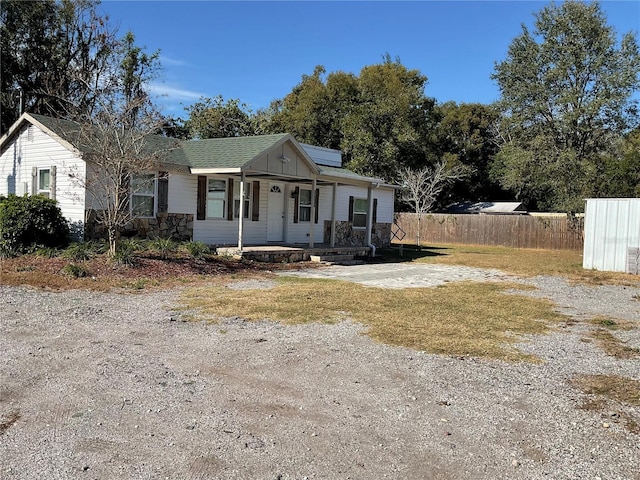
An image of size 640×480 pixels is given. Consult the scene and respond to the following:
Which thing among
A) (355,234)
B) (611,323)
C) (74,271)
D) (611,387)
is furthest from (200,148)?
(611,387)

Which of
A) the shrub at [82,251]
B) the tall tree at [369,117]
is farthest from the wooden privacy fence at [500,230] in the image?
the shrub at [82,251]

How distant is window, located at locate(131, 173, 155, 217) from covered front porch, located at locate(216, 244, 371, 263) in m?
2.19

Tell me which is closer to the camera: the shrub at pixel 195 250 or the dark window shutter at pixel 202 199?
the shrub at pixel 195 250

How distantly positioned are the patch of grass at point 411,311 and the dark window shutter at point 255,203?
5922mm

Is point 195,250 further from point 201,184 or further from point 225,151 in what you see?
point 225,151

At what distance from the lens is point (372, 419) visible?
379 cm

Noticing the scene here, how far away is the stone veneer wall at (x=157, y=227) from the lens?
13117 millimetres

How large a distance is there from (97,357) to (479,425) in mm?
3636

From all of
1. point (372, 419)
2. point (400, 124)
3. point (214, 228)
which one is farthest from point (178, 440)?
point (400, 124)

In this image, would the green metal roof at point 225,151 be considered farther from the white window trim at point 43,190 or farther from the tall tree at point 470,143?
the tall tree at point 470,143

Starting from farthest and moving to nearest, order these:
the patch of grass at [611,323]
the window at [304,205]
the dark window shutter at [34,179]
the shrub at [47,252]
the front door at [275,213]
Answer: the window at [304,205] → the front door at [275,213] → the dark window shutter at [34,179] → the shrub at [47,252] → the patch of grass at [611,323]

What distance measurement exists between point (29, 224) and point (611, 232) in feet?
53.6

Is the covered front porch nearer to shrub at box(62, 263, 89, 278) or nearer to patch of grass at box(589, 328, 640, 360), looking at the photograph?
shrub at box(62, 263, 89, 278)

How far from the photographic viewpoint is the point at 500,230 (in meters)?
29.0
